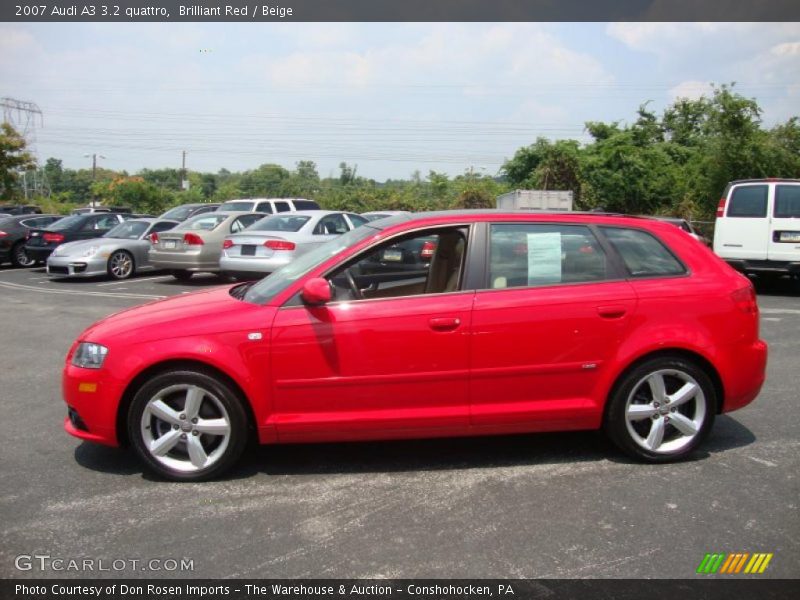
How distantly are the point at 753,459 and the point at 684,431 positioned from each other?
530 mm

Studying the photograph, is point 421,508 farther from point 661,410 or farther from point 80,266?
point 80,266

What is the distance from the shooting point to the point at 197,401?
12.8ft

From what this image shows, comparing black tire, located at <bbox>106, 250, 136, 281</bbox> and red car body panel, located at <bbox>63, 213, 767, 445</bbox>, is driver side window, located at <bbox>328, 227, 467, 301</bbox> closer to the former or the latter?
red car body panel, located at <bbox>63, 213, 767, 445</bbox>

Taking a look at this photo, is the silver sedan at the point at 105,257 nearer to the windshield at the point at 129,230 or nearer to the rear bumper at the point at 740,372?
the windshield at the point at 129,230

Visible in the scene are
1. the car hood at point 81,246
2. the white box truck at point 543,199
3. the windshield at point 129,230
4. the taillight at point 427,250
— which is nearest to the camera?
the taillight at point 427,250

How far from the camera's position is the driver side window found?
4.14 metres

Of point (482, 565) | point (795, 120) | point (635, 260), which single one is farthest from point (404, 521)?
point (795, 120)

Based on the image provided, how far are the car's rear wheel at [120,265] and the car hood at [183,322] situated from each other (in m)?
11.4

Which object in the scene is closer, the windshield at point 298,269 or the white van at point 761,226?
the windshield at point 298,269

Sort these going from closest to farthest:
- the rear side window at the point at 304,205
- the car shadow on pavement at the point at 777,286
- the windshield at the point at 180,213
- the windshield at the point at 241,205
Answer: the car shadow on pavement at the point at 777,286 < the windshield at the point at 241,205 < the rear side window at the point at 304,205 < the windshield at the point at 180,213

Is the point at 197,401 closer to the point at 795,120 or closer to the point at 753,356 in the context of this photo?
the point at 753,356

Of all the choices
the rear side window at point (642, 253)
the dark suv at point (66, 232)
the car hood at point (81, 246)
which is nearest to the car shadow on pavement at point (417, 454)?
the rear side window at point (642, 253)

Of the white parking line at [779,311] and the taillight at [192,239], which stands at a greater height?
the taillight at [192,239]

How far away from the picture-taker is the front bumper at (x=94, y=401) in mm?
3904
